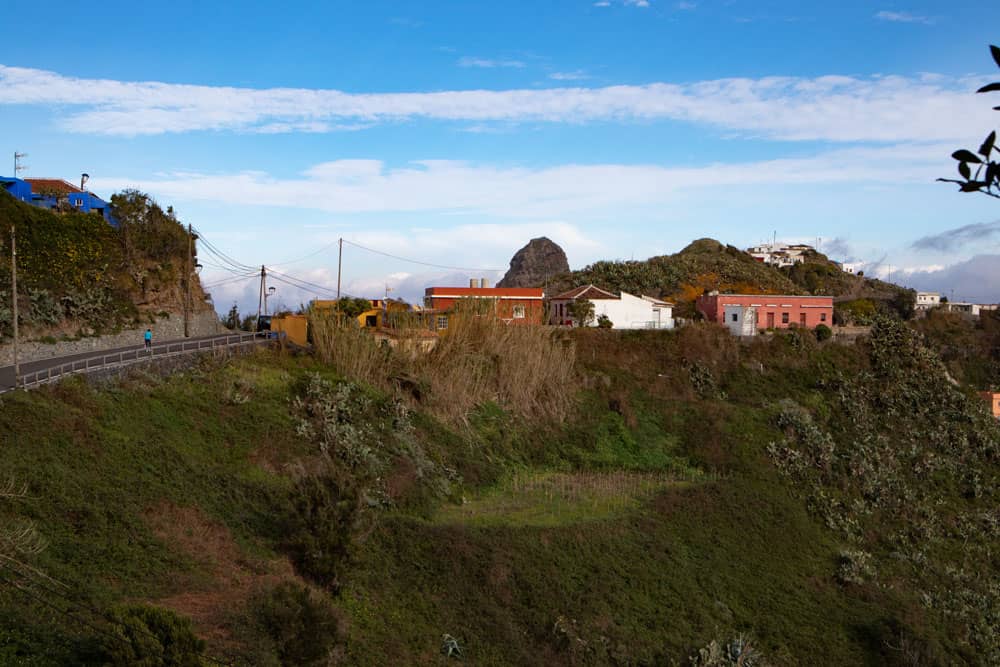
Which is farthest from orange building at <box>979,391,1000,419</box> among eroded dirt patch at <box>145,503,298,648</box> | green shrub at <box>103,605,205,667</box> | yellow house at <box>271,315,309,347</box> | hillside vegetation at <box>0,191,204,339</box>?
green shrub at <box>103,605,205,667</box>

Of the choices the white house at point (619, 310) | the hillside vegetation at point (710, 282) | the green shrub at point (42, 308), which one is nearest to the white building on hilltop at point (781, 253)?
the hillside vegetation at point (710, 282)

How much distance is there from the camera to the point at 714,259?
249 feet

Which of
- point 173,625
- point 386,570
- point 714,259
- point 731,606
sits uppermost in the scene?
point 714,259

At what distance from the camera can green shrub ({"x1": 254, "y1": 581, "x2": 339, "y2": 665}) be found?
42.9 ft

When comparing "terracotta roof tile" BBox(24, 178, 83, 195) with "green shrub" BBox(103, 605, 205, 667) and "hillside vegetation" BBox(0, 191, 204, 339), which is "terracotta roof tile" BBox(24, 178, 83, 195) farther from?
"green shrub" BBox(103, 605, 205, 667)

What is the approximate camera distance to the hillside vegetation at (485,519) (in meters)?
13.9

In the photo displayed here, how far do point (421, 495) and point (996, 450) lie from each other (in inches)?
1044

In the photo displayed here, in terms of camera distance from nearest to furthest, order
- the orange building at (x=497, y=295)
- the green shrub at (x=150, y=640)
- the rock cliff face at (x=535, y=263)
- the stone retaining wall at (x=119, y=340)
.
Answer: the green shrub at (x=150, y=640) → the stone retaining wall at (x=119, y=340) → the orange building at (x=497, y=295) → the rock cliff face at (x=535, y=263)

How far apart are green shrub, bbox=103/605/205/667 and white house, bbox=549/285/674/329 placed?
A: 3748cm

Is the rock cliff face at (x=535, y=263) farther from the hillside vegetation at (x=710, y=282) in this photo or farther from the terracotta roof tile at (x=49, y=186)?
the terracotta roof tile at (x=49, y=186)

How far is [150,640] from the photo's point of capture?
34.9 feet

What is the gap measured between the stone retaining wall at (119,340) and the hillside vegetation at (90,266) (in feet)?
1.70

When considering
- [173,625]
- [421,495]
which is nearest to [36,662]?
[173,625]

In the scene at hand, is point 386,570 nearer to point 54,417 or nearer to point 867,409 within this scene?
point 54,417
